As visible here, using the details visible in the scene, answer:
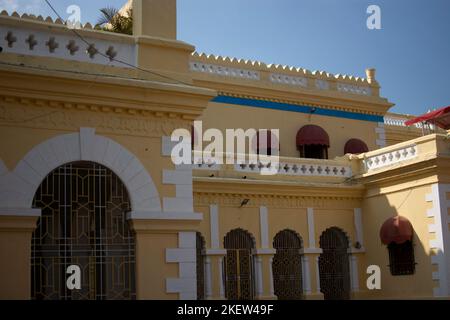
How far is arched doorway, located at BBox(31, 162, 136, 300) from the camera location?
36.3 ft

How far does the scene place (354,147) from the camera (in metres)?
23.3

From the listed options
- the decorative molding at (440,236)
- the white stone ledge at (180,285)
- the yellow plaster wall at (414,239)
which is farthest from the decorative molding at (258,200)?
the white stone ledge at (180,285)

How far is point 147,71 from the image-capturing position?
11.7m

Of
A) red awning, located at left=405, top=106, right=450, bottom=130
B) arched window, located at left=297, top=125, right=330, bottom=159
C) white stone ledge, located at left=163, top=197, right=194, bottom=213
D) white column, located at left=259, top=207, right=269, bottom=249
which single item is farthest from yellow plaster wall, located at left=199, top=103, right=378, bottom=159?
white stone ledge, located at left=163, top=197, right=194, bottom=213

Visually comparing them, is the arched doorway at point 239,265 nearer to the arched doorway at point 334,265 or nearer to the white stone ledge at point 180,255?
the arched doorway at point 334,265

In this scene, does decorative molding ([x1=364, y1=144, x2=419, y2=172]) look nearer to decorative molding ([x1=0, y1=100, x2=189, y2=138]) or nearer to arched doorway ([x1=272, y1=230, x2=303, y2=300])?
arched doorway ([x1=272, y1=230, x2=303, y2=300])

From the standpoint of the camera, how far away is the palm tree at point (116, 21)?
20031mm

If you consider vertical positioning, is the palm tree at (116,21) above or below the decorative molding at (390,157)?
above

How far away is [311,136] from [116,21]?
749cm

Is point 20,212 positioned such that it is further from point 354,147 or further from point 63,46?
point 354,147

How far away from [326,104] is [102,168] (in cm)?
1350

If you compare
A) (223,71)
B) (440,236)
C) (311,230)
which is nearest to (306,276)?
(311,230)

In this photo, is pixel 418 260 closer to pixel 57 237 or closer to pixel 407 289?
pixel 407 289

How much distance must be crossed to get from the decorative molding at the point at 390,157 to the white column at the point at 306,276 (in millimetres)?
3379
